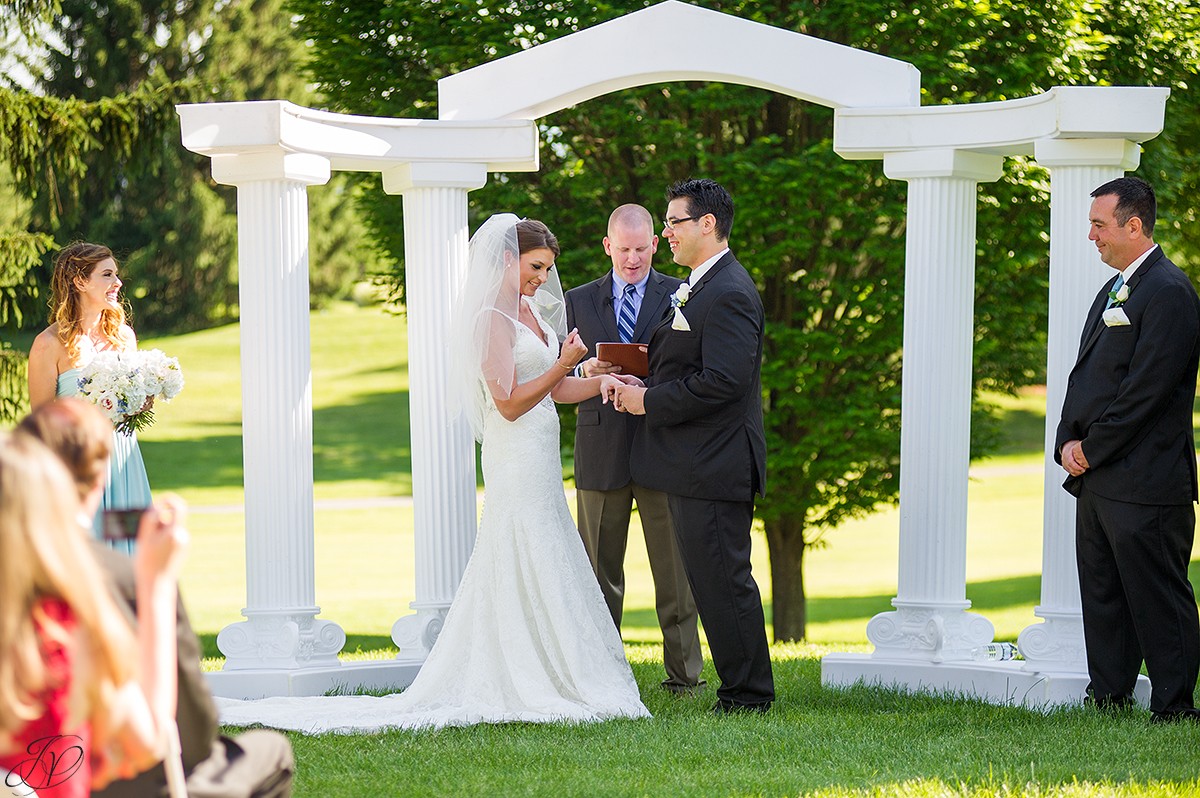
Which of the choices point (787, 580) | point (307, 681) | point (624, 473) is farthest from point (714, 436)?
point (787, 580)

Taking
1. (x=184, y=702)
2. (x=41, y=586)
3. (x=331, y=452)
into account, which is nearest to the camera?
(x=41, y=586)

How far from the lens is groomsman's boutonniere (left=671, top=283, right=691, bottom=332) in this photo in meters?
5.65

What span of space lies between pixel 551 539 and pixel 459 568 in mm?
1151

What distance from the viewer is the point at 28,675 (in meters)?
2.46

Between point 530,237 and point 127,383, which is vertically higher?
point 530,237

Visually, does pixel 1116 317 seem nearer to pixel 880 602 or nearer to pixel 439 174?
pixel 439 174

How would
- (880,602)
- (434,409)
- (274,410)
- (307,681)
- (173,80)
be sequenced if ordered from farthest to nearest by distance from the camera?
1. (173,80)
2. (880,602)
3. (434,409)
4. (274,410)
5. (307,681)

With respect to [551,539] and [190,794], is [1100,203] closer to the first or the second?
[551,539]

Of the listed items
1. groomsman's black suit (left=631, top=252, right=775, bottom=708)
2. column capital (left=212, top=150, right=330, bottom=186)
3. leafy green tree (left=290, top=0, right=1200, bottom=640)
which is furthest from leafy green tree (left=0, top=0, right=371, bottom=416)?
groomsman's black suit (left=631, top=252, right=775, bottom=708)

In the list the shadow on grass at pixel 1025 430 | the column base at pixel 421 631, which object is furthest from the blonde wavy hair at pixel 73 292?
the shadow on grass at pixel 1025 430

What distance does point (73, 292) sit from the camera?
19.5 feet

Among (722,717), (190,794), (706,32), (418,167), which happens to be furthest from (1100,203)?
(190,794)

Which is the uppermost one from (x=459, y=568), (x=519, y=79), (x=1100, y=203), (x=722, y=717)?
(x=519, y=79)

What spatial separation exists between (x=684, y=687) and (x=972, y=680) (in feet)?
4.62
